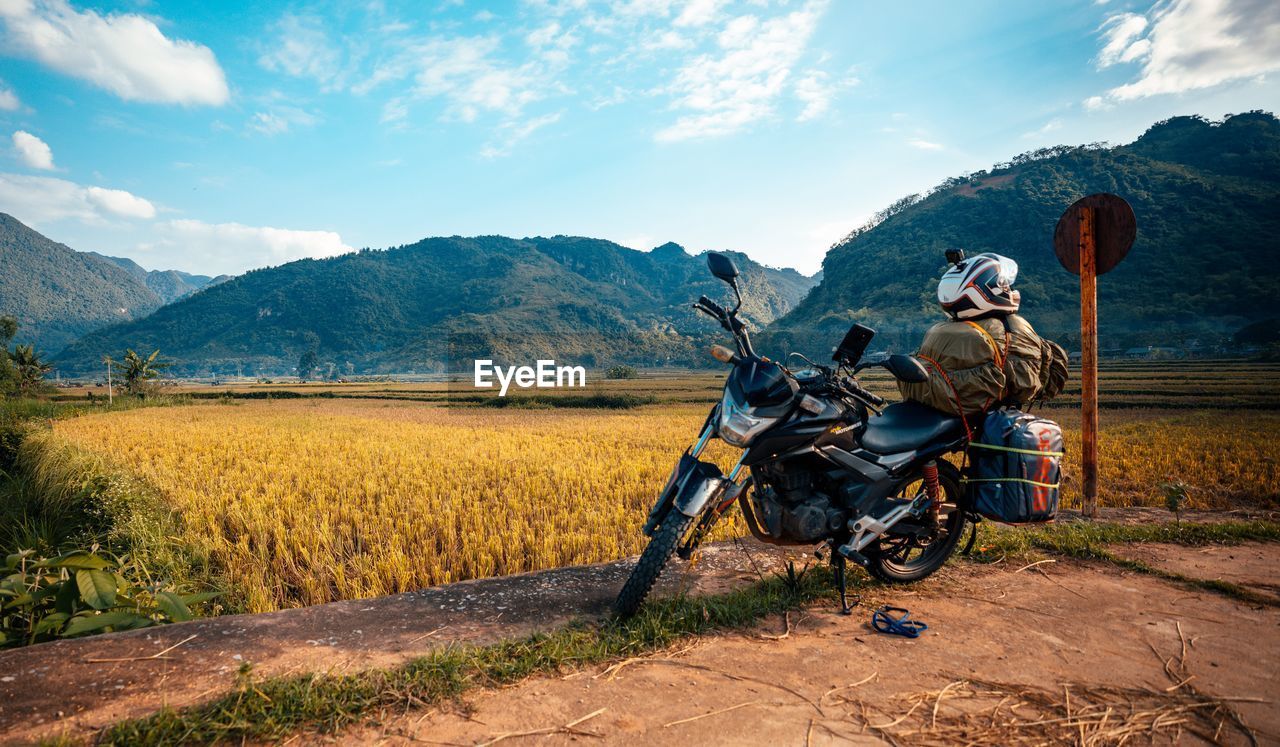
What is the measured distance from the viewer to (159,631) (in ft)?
8.75

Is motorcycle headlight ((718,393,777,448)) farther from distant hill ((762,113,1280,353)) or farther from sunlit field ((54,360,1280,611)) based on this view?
distant hill ((762,113,1280,353))

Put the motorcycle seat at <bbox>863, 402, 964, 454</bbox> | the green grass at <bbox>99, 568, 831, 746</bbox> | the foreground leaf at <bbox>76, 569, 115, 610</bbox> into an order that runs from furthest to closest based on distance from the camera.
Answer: the motorcycle seat at <bbox>863, 402, 964, 454</bbox>
the foreground leaf at <bbox>76, 569, 115, 610</bbox>
the green grass at <bbox>99, 568, 831, 746</bbox>

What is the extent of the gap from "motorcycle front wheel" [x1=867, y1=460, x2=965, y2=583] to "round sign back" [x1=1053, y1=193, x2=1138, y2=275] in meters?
3.45

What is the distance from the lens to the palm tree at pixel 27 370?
32.8 m

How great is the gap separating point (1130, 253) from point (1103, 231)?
90.9 m

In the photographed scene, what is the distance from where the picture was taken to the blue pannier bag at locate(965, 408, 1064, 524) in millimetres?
3338

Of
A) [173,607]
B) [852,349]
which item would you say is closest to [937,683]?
[852,349]

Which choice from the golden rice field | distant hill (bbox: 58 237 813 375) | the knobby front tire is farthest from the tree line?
distant hill (bbox: 58 237 813 375)

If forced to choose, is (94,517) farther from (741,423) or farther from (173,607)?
(741,423)

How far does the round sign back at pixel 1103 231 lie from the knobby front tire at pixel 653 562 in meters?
5.38

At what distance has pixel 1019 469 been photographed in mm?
3336

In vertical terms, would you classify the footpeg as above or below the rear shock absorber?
below

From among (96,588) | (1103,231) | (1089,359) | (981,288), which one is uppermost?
(1103,231)

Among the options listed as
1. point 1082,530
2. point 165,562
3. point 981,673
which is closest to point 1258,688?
point 981,673
